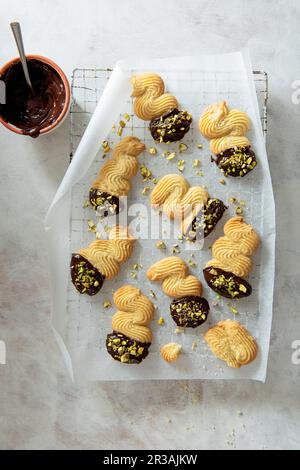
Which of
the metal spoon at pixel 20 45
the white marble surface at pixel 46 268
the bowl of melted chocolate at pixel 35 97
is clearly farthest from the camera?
the white marble surface at pixel 46 268

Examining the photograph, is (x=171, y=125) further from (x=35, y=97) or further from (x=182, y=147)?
(x=35, y=97)

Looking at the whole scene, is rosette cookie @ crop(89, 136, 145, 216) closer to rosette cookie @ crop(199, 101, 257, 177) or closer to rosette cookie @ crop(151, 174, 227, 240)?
rosette cookie @ crop(151, 174, 227, 240)

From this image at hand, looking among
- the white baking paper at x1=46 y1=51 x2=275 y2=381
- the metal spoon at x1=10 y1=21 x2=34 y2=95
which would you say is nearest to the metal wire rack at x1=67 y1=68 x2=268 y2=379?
the white baking paper at x1=46 y1=51 x2=275 y2=381

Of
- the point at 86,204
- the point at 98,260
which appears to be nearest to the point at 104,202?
the point at 86,204

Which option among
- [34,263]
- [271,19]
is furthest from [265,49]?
[34,263]

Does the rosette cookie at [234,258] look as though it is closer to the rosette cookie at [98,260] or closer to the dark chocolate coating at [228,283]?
the dark chocolate coating at [228,283]

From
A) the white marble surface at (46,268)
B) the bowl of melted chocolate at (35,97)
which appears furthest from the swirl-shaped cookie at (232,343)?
the bowl of melted chocolate at (35,97)
